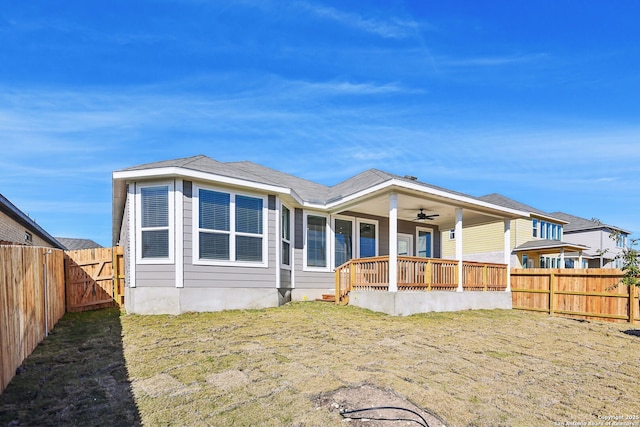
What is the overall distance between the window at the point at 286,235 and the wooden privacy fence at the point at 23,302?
18.4ft

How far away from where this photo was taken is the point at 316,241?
40.9ft

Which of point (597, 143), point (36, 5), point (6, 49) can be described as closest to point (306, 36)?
point (36, 5)

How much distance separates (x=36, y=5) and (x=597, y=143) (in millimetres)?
17841

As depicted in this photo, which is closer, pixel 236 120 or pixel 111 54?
pixel 111 54

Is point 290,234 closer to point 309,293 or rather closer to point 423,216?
point 309,293

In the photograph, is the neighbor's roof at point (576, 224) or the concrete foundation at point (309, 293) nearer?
the concrete foundation at point (309, 293)

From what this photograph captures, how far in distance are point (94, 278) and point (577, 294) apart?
47.7 ft

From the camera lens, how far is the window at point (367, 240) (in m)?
13.6

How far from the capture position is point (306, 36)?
11.7 m

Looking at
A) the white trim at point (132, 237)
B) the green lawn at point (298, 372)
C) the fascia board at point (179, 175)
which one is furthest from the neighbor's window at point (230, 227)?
the green lawn at point (298, 372)

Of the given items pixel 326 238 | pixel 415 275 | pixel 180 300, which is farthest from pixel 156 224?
pixel 415 275

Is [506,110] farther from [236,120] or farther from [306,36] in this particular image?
[236,120]

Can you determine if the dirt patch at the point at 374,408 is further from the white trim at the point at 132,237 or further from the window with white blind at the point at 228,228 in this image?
the white trim at the point at 132,237

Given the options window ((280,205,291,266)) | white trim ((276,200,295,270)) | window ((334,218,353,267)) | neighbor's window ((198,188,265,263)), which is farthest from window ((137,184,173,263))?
window ((334,218,353,267))
